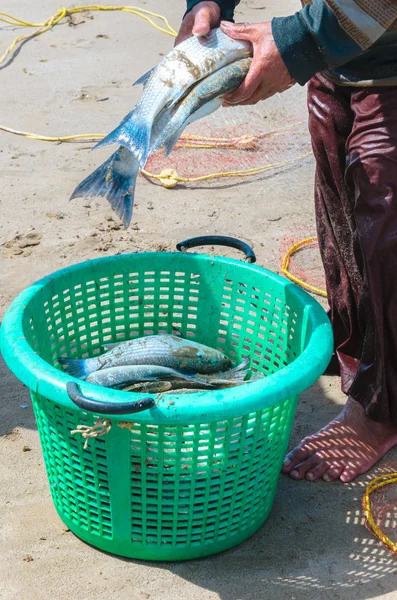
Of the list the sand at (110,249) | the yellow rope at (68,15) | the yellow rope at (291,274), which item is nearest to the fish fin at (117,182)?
the sand at (110,249)

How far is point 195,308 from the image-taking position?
10.3 feet

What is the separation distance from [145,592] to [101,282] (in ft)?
3.63

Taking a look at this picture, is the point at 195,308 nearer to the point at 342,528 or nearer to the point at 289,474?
the point at 289,474

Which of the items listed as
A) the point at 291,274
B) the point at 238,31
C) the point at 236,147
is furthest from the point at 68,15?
the point at 238,31

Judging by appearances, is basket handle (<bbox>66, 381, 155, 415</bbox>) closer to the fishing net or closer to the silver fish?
the silver fish

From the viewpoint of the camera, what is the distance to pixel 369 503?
2688mm

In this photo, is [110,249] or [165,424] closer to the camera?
[165,424]

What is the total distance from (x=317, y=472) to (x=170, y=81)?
54.8 inches

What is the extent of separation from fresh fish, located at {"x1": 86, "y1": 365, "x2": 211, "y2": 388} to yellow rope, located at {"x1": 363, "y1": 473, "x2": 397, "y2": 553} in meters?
0.65

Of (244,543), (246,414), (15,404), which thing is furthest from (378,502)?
(15,404)

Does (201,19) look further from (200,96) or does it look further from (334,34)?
(334,34)

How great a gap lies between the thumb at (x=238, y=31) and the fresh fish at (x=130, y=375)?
1074 mm

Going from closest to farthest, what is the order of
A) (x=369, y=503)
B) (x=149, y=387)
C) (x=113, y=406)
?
(x=113, y=406) < (x=149, y=387) < (x=369, y=503)

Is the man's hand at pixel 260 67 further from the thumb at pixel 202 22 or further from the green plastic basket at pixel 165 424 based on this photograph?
the green plastic basket at pixel 165 424
